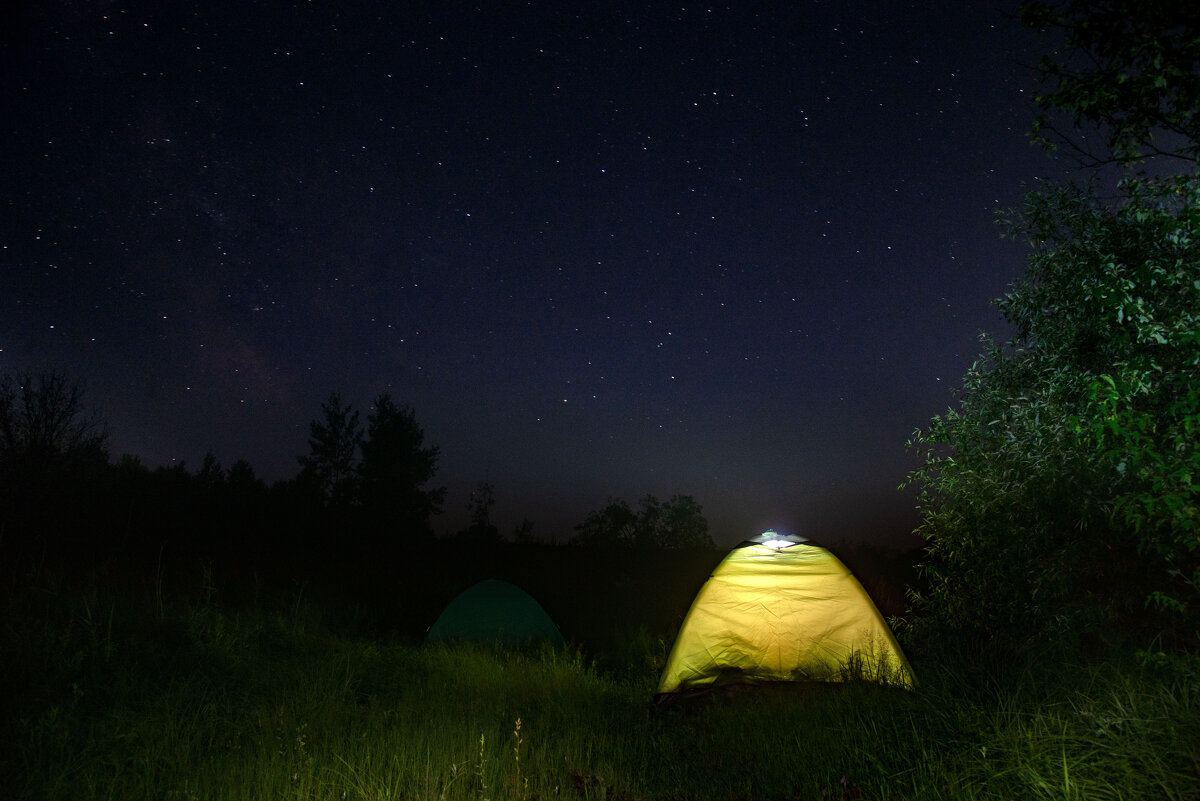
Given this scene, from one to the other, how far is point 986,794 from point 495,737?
3409mm

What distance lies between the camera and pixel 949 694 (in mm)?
4863

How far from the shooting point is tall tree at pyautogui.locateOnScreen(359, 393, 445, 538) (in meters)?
46.3

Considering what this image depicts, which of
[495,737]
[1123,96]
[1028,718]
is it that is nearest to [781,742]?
[1028,718]

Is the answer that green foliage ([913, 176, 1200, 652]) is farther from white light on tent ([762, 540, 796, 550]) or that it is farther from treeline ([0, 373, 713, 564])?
treeline ([0, 373, 713, 564])

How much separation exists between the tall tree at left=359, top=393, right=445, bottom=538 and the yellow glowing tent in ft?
133

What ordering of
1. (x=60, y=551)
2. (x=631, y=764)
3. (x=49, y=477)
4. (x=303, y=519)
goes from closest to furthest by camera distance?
(x=631, y=764) < (x=60, y=551) < (x=49, y=477) < (x=303, y=519)

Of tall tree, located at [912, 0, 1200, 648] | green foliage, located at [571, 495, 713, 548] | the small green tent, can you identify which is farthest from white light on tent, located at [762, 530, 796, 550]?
green foliage, located at [571, 495, 713, 548]

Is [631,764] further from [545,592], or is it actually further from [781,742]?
[545,592]

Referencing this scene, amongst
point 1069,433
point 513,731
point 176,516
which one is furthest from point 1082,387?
point 176,516

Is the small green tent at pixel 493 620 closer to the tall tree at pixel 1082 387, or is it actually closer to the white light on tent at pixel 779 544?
the white light on tent at pixel 779 544

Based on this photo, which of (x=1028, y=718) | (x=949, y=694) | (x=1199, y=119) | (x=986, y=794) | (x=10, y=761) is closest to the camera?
(x=986, y=794)

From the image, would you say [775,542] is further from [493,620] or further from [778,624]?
[493,620]

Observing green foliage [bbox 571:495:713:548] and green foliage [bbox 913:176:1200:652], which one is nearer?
green foliage [bbox 913:176:1200:652]

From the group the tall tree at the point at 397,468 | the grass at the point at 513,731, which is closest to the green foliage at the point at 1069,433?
the grass at the point at 513,731
